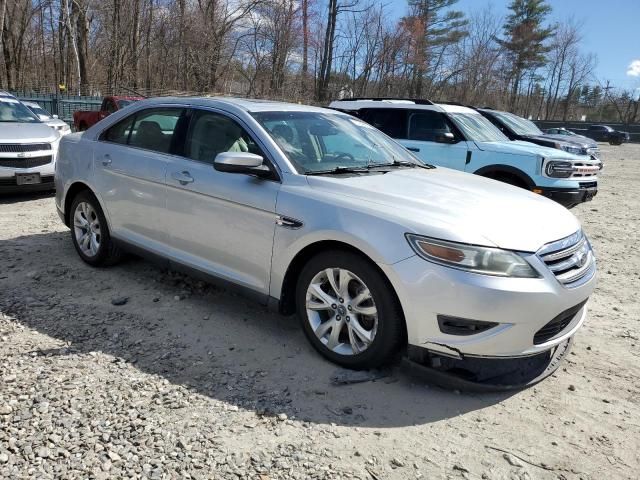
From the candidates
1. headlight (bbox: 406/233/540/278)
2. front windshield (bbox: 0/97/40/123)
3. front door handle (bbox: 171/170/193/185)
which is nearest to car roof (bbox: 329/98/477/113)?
front windshield (bbox: 0/97/40/123)

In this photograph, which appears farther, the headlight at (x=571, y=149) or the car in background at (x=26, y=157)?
the headlight at (x=571, y=149)

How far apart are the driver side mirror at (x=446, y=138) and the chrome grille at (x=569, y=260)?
17.3 feet

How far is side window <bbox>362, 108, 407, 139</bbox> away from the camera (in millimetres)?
8969

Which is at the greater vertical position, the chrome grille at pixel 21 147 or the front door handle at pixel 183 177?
the front door handle at pixel 183 177

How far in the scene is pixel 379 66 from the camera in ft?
117

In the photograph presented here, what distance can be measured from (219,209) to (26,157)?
5.47 meters

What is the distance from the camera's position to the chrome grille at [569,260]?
Result: 295 cm

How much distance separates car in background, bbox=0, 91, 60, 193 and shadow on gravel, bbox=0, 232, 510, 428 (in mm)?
2998

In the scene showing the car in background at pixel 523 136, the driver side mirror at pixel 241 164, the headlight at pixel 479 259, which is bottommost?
the headlight at pixel 479 259

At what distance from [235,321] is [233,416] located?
1224 mm

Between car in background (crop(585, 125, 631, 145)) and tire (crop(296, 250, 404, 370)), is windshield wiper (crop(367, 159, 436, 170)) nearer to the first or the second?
tire (crop(296, 250, 404, 370))

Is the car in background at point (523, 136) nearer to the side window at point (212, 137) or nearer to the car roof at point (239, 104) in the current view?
the car roof at point (239, 104)

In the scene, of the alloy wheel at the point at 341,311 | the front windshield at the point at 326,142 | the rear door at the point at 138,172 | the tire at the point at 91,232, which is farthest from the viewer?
the tire at the point at 91,232

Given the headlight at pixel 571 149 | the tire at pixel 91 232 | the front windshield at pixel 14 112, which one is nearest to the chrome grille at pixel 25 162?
the front windshield at pixel 14 112
